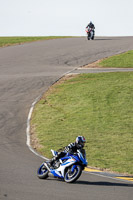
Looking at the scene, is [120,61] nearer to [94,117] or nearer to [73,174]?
[94,117]

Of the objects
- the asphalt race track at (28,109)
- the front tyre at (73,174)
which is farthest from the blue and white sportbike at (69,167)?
the asphalt race track at (28,109)

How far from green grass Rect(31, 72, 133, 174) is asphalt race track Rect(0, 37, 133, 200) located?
3.61 feet

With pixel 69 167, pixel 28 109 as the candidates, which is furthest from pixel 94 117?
pixel 69 167

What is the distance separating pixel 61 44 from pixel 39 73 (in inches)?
649

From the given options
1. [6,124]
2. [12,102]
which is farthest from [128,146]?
[12,102]

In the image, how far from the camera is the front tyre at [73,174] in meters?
12.1

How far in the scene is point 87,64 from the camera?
3862 cm

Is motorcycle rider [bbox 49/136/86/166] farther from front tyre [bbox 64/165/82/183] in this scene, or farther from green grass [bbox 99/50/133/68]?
green grass [bbox 99/50/133/68]

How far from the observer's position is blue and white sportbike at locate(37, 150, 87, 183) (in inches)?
481

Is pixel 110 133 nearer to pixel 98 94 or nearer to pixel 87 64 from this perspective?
pixel 98 94

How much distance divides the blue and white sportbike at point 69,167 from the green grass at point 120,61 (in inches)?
1012
